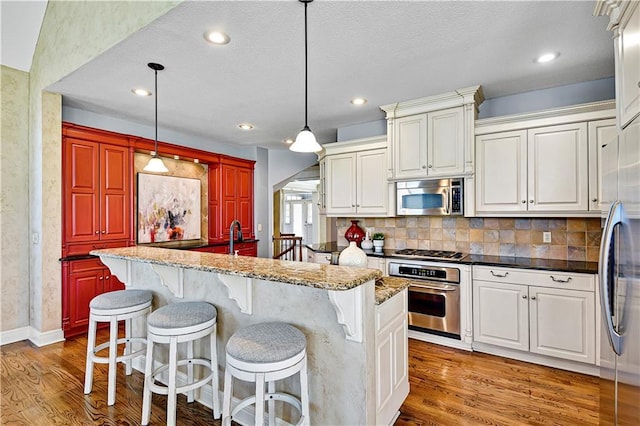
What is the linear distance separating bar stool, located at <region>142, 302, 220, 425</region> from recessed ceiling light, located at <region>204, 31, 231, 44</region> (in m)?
1.86

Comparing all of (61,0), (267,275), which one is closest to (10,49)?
(61,0)

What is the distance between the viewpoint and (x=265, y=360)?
1546 millimetres

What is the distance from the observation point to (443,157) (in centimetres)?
347

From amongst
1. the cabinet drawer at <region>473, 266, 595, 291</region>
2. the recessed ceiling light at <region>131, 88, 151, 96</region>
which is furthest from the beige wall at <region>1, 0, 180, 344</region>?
the cabinet drawer at <region>473, 266, 595, 291</region>

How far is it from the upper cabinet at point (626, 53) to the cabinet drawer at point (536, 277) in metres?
1.54

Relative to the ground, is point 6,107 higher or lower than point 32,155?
higher

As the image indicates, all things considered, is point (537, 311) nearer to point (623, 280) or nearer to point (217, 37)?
point (623, 280)

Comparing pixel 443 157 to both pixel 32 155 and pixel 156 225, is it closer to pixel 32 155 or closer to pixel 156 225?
pixel 156 225

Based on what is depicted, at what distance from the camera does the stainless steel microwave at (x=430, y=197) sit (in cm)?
343

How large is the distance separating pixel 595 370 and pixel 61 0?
232 inches

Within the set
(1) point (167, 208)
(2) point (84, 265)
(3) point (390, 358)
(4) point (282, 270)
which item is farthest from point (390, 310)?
(1) point (167, 208)

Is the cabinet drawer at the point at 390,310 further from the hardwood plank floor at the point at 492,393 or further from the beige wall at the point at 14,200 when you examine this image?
the beige wall at the point at 14,200

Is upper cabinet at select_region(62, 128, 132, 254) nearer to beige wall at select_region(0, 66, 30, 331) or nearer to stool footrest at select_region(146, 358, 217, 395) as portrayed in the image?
beige wall at select_region(0, 66, 30, 331)

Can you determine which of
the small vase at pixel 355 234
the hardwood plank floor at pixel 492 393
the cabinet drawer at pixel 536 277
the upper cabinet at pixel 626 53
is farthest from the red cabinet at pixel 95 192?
the upper cabinet at pixel 626 53
